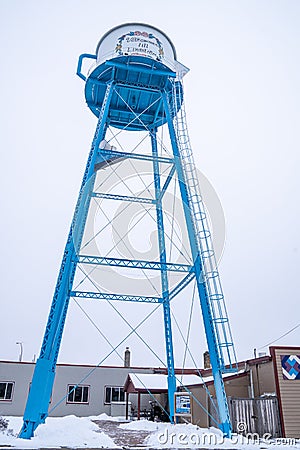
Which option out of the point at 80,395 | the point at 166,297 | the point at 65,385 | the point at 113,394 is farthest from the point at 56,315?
the point at 113,394

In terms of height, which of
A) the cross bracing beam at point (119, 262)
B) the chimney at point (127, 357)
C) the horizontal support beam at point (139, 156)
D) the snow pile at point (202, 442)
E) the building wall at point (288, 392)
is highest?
the horizontal support beam at point (139, 156)

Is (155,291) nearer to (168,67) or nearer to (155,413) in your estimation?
(168,67)

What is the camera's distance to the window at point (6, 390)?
2130 cm

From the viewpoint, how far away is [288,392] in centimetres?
1054

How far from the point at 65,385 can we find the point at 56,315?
535 inches

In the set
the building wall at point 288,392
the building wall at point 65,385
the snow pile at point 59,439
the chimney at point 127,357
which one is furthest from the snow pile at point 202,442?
the chimney at point 127,357

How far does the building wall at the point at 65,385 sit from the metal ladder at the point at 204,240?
1323 centimetres

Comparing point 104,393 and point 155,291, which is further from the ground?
point 155,291

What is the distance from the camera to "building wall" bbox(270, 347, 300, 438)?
10.2m

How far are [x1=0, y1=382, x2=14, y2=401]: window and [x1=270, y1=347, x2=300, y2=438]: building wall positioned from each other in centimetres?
1589

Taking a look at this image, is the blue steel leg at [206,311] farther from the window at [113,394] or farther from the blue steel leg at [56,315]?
the window at [113,394]

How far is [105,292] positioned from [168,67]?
7216mm

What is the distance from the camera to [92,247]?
14.6 metres

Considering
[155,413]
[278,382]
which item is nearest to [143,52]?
[278,382]
